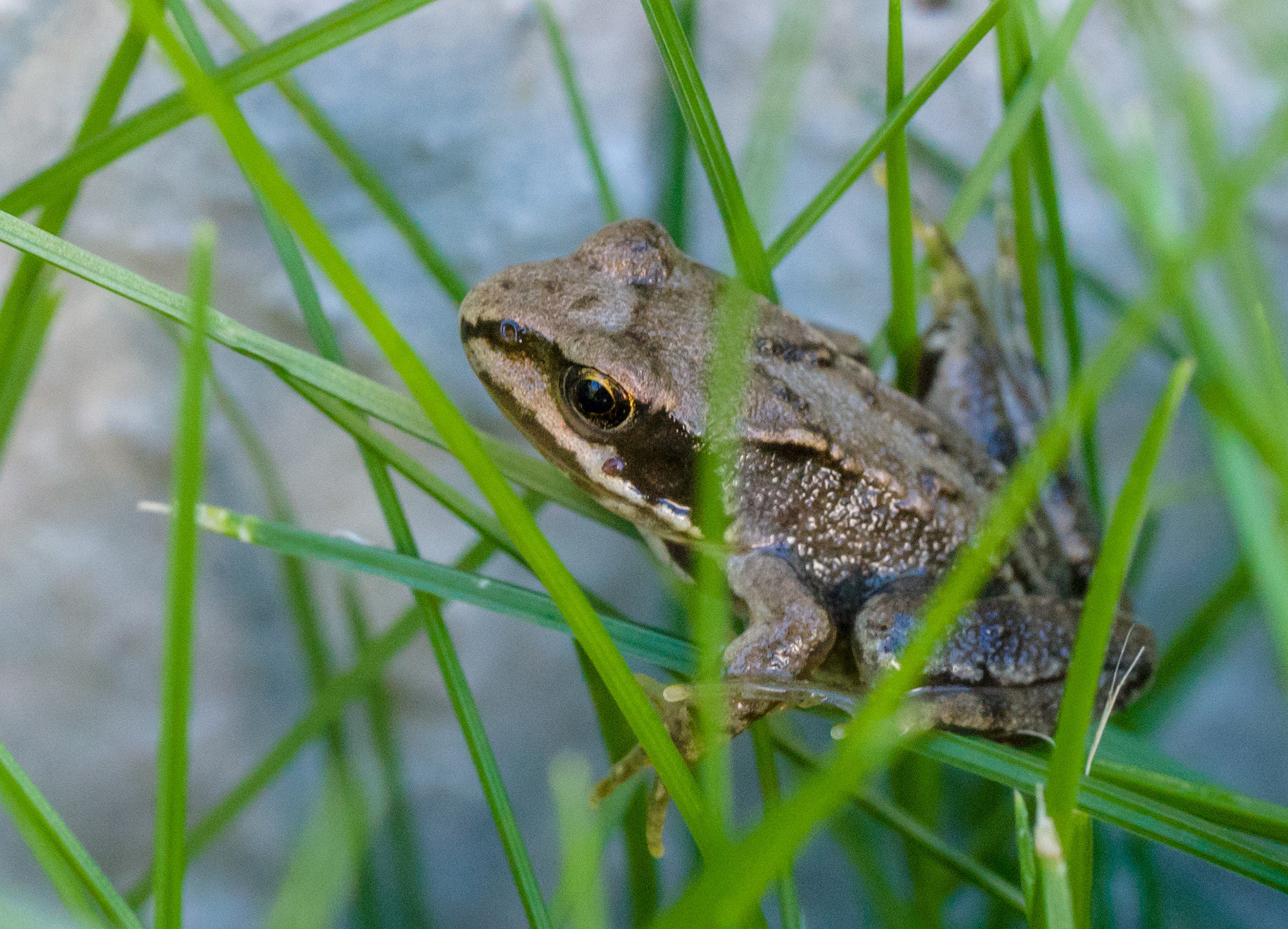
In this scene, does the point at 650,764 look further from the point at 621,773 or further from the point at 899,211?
the point at 899,211

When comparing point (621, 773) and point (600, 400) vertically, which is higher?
point (600, 400)

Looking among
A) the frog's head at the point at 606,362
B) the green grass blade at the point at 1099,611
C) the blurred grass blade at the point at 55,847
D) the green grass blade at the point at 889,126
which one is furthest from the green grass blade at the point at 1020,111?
the blurred grass blade at the point at 55,847

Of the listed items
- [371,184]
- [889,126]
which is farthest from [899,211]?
[371,184]

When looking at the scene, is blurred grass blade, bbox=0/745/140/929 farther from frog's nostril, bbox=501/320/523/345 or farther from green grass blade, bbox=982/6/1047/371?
green grass blade, bbox=982/6/1047/371

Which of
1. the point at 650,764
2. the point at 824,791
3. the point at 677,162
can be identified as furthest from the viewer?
the point at 677,162

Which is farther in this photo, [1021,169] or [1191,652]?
[1191,652]

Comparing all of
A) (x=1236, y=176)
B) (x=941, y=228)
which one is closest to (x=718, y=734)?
(x=1236, y=176)

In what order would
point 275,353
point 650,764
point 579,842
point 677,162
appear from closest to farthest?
point 579,842
point 275,353
point 650,764
point 677,162
